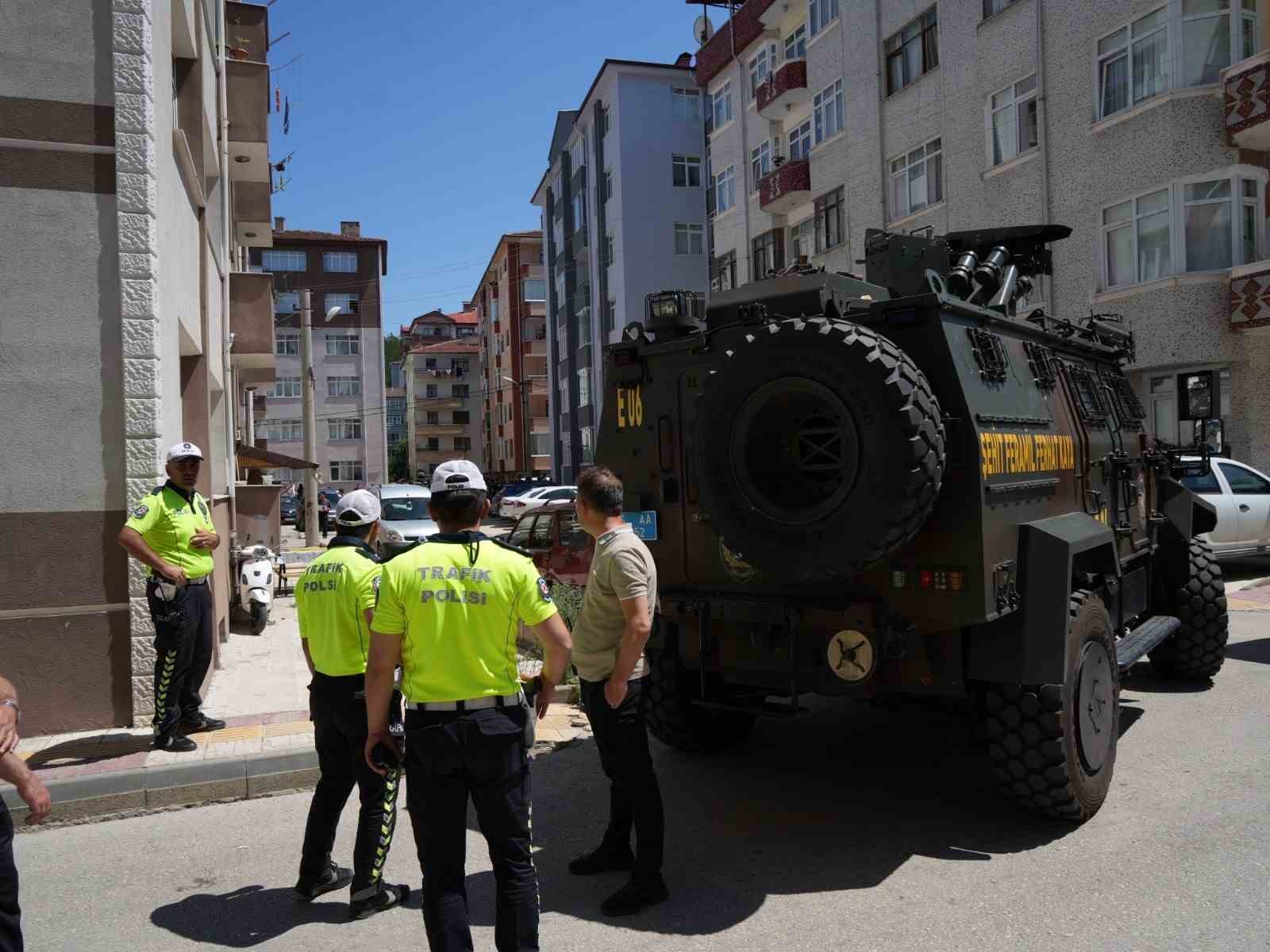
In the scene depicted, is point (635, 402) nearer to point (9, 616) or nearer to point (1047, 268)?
point (1047, 268)

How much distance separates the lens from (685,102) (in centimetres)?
4112

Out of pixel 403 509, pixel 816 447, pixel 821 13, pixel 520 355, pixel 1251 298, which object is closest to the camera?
pixel 816 447

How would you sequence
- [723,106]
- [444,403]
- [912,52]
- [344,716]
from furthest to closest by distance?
1. [444,403]
2. [723,106]
3. [912,52]
4. [344,716]

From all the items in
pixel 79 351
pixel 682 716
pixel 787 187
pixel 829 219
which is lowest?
pixel 682 716

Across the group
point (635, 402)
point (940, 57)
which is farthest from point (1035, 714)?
point (940, 57)

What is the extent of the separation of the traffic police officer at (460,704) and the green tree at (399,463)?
302 feet

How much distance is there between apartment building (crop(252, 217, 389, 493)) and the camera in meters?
58.7

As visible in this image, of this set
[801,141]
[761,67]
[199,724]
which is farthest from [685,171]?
[199,724]

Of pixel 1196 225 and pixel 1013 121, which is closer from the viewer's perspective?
pixel 1196 225

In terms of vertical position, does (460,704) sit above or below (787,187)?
below

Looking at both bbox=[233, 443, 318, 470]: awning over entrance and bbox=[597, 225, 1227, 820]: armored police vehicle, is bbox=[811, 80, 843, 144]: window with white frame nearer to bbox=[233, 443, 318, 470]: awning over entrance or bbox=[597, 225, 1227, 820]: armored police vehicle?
bbox=[233, 443, 318, 470]: awning over entrance

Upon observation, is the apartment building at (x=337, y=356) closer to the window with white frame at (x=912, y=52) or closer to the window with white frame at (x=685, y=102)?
the window with white frame at (x=685, y=102)

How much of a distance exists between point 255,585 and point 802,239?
20750mm

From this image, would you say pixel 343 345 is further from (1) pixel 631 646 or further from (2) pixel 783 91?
(1) pixel 631 646
